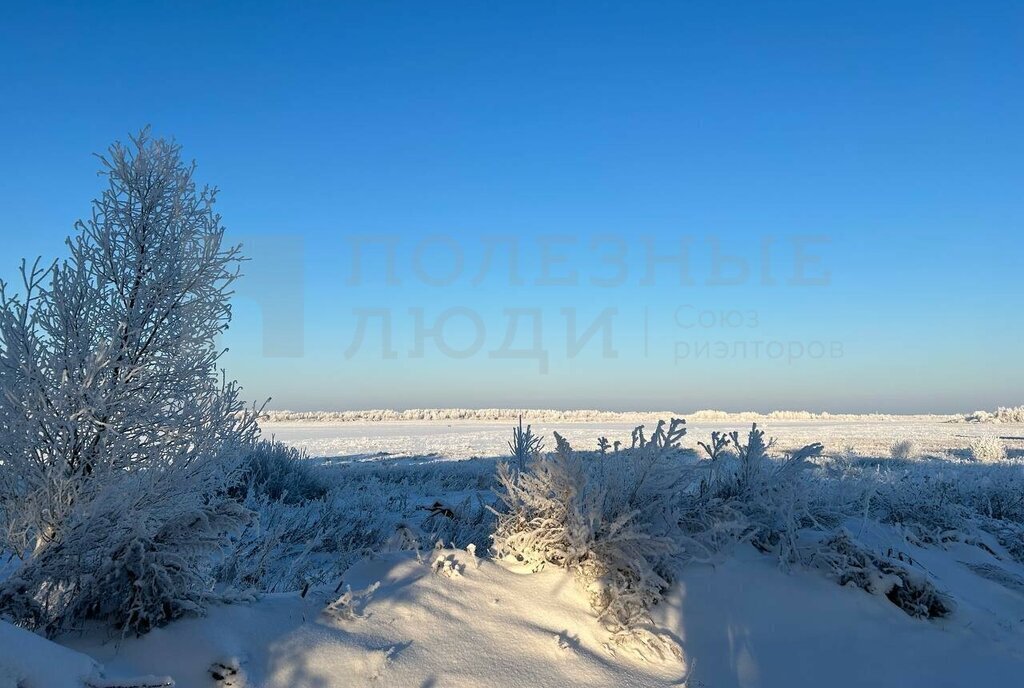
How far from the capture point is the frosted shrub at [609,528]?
3.86 meters

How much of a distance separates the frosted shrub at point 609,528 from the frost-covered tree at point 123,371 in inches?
68.4

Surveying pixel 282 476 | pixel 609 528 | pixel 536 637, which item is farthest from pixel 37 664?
pixel 282 476

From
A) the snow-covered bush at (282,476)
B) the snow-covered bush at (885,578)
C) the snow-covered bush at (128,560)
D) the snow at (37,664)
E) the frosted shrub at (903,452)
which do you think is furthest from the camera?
the frosted shrub at (903,452)

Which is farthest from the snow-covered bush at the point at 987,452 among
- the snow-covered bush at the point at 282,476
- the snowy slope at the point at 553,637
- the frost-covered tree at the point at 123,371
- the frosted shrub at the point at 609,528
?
the frost-covered tree at the point at 123,371

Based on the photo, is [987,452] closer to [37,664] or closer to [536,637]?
[536,637]

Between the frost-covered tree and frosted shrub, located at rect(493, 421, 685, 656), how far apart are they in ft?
5.70

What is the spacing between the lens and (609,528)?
422 cm

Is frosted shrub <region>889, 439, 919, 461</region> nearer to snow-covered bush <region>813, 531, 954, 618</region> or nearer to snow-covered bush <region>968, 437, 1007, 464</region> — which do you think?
snow-covered bush <region>968, 437, 1007, 464</region>

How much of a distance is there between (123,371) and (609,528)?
2817 mm

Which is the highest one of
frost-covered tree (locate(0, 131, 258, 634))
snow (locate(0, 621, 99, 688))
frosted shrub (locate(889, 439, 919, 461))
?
frost-covered tree (locate(0, 131, 258, 634))

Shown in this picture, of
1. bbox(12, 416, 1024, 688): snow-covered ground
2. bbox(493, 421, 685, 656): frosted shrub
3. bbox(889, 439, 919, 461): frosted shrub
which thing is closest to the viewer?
bbox(12, 416, 1024, 688): snow-covered ground

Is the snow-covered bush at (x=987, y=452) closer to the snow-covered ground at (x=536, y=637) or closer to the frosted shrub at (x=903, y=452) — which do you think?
the frosted shrub at (x=903, y=452)

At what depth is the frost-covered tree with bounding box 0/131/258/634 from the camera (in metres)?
3.46

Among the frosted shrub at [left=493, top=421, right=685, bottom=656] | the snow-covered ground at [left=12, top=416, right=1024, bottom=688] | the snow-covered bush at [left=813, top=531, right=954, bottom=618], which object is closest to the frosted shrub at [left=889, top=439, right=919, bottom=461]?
the snow-covered ground at [left=12, top=416, right=1024, bottom=688]
